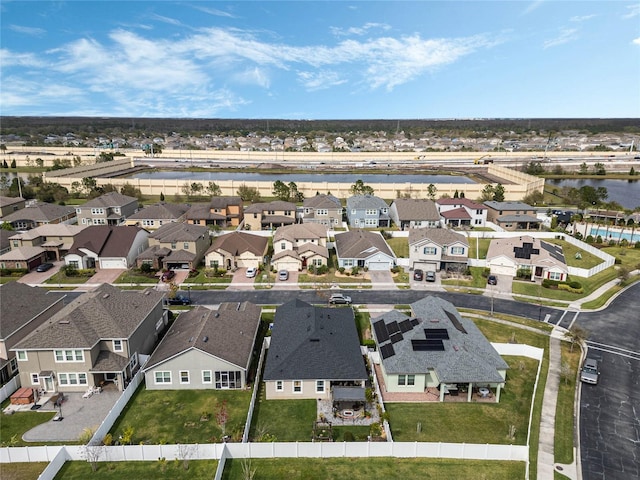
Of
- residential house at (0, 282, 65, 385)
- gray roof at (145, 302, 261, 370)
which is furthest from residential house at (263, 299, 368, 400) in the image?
residential house at (0, 282, 65, 385)

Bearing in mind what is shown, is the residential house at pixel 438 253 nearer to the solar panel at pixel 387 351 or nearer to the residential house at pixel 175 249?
the solar panel at pixel 387 351

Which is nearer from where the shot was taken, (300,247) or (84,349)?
(84,349)

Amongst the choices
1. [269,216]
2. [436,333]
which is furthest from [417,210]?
[436,333]

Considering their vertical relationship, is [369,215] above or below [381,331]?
above

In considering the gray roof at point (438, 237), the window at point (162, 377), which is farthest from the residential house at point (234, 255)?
the window at point (162, 377)

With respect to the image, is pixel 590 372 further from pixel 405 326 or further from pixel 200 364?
pixel 200 364

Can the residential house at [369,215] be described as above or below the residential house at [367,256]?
above

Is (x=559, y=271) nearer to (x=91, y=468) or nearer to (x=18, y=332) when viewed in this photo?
(x=91, y=468)
